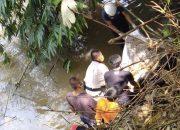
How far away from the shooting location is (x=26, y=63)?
9.67m

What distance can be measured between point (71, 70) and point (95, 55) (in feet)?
7.42

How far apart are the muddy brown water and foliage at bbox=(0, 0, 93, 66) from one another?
1.99 feet

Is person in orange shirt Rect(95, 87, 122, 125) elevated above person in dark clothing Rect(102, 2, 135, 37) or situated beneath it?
situated beneath

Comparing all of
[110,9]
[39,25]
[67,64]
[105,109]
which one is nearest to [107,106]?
[105,109]

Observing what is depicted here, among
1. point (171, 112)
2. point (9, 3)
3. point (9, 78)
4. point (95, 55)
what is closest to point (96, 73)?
point (95, 55)

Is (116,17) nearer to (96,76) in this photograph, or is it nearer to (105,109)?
(96,76)

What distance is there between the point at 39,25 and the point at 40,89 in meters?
1.42

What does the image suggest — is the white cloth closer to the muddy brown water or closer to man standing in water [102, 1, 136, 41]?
man standing in water [102, 1, 136, 41]

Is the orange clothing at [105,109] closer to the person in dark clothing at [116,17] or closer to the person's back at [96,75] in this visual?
the person's back at [96,75]

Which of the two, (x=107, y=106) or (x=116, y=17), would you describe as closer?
(x=107, y=106)

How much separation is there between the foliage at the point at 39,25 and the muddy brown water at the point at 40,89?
1.99 ft

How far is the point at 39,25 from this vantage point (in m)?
8.00

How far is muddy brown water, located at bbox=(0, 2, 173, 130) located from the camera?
816 centimetres

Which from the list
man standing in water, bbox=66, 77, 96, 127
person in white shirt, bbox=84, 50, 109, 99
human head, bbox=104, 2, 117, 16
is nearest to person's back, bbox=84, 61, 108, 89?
person in white shirt, bbox=84, 50, 109, 99
